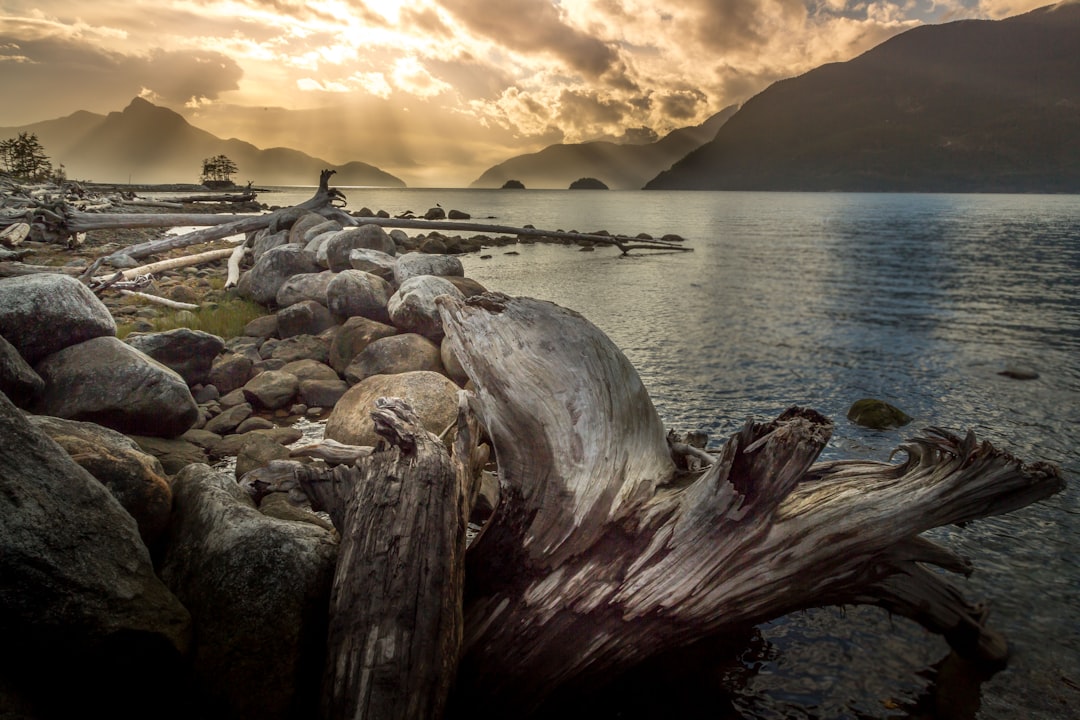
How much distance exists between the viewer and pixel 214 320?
1118 cm

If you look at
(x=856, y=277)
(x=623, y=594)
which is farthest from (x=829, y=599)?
(x=856, y=277)

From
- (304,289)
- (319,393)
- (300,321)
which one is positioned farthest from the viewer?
(304,289)

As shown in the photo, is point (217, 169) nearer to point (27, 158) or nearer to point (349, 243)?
point (27, 158)

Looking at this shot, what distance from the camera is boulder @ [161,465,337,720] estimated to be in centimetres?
278

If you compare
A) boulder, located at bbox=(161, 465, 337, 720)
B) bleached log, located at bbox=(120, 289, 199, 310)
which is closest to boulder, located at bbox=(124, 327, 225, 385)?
bleached log, located at bbox=(120, 289, 199, 310)

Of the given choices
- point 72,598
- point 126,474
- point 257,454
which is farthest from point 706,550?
point 257,454

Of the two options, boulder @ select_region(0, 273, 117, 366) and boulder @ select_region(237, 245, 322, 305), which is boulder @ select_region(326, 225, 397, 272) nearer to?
boulder @ select_region(237, 245, 322, 305)

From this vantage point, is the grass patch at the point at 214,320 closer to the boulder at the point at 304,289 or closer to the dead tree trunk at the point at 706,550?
the boulder at the point at 304,289

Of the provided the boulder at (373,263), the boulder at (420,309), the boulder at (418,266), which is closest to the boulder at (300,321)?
the boulder at (420,309)

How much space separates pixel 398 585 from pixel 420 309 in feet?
23.3

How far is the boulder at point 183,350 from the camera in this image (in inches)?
312

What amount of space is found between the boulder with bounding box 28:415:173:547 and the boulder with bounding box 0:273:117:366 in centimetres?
293

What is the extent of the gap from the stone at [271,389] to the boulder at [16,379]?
285cm

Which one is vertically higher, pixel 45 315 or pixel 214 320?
pixel 45 315
